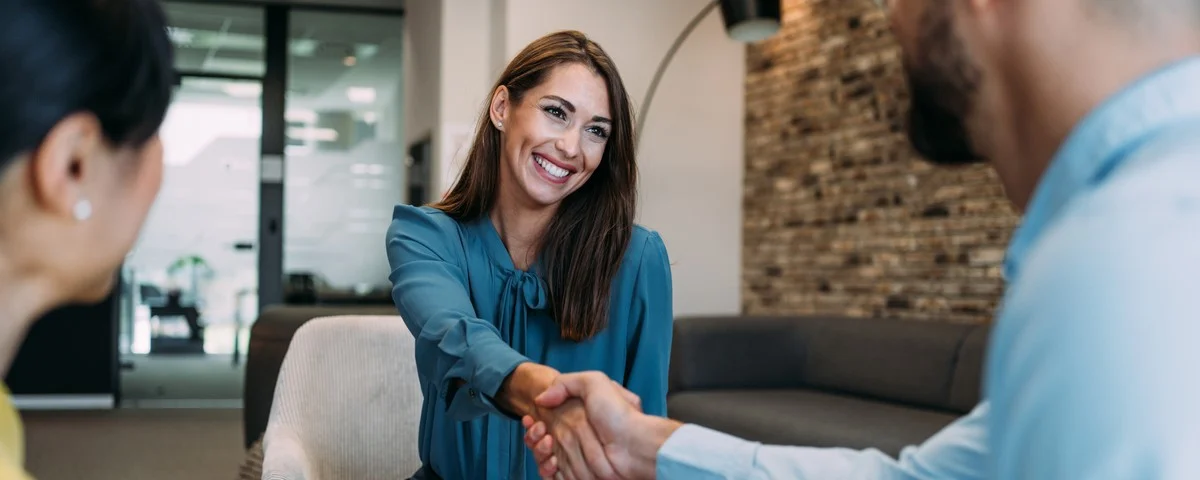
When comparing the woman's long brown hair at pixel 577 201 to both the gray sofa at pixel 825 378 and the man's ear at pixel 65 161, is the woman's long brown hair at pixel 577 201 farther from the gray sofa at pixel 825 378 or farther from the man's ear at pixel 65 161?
the gray sofa at pixel 825 378

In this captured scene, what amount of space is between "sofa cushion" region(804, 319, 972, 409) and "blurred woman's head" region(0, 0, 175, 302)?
3.96m

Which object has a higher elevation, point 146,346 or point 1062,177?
point 1062,177

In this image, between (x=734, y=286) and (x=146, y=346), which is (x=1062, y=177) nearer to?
(x=734, y=286)

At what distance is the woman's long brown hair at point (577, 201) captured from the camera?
6.05 feet

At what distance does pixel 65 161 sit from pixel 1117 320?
0.59m

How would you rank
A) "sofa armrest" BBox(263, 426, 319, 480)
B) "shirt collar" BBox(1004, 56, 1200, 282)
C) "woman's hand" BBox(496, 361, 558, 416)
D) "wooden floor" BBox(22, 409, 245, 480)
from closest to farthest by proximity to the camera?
"shirt collar" BBox(1004, 56, 1200, 282)
"woman's hand" BBox(496, 361, 558, 416)
"sofa armrest" BBox(263, 426, 319, 480)
"wooden floor" BBox(22, 409, 245, 480)

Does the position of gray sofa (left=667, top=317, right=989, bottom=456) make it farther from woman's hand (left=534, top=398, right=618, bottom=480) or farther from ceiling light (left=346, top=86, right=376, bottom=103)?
ceiling light (left=346, top=86, right=376, bottom=103)

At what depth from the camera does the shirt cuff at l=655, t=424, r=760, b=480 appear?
128 centimetres

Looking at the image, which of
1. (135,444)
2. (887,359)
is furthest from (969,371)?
(135,444)

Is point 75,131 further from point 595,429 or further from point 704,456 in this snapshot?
point 595,429

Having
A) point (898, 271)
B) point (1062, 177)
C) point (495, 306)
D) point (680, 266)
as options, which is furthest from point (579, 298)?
point (680, 266)

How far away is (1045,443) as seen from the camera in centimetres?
52

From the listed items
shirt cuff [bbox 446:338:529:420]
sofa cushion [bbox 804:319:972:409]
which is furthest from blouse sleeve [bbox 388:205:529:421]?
sofa cushion [bbox 804:319:972:409]

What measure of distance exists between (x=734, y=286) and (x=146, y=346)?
4.63 metres
